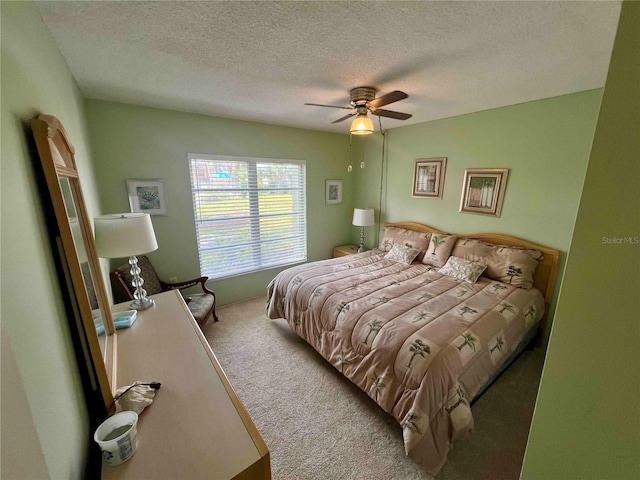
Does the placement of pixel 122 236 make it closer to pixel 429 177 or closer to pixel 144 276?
pixel 144 276

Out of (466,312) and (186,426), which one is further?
(466,312)

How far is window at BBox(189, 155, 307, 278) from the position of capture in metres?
3.18

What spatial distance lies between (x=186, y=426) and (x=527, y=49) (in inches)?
102

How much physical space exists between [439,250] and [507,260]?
2.24 ft

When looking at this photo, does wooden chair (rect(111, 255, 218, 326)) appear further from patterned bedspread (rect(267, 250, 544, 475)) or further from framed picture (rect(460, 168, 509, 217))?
framed picture (rect(460, 168, 509, 217))

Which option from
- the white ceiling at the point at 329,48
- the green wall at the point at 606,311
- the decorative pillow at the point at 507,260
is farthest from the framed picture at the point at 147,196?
the decorative pillow at the point at 507,260

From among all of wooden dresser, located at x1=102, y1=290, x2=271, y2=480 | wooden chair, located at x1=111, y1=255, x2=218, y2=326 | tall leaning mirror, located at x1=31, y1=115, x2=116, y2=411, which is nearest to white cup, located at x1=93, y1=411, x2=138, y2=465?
wooden dresser, located at x1=102, y1=290, x2=271, y2=480

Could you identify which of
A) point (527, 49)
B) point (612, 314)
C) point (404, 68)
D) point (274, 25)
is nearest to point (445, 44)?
point (404, 68)

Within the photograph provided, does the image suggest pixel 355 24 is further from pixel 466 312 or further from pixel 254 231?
pixel 254 231

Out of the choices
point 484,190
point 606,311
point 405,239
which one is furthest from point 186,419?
point 484,190

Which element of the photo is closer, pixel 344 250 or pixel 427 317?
pixel 427 317

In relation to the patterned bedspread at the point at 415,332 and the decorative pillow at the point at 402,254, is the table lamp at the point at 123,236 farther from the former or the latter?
the decorative pillow at the point at 402,254

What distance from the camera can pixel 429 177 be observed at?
11.3 ft

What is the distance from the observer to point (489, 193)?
9.57ft
